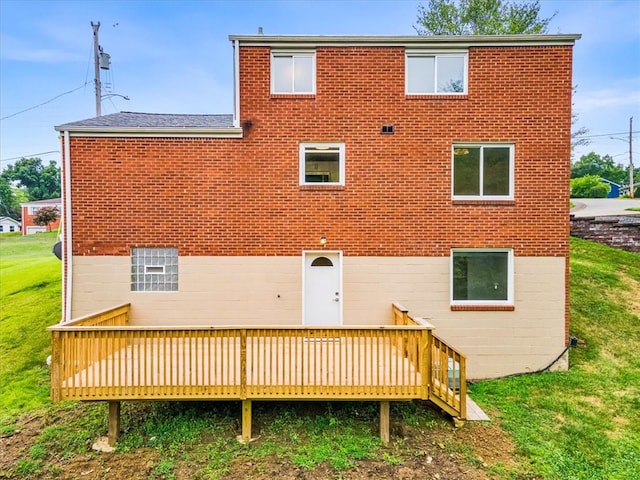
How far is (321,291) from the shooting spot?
26.7 feet

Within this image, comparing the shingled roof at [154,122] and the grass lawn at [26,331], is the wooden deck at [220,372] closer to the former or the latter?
the grass lawn at [26,331]

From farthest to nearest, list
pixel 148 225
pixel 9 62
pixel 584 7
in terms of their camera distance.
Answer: pixel 9 62 < pixel 584 7 < pixel 148 225

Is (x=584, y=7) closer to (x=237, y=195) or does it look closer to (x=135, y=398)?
(x=237, y=195)

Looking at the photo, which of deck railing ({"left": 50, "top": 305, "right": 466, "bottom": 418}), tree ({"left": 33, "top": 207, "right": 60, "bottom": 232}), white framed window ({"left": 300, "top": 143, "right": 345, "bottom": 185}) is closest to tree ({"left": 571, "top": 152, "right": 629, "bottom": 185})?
white framed window ({"left": 300, "top": 143, "right": 345, "bottom": 185})

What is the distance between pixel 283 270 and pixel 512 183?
17.9 ft

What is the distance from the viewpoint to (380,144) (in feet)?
26.7

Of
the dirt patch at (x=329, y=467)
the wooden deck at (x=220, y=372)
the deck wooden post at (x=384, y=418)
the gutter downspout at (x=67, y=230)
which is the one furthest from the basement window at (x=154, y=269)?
the deck wooden post at (x=384, y=418)

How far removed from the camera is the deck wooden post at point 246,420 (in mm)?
5590

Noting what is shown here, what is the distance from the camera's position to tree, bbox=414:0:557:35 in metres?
19.1

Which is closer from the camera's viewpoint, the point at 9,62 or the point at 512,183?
the point at 512,183

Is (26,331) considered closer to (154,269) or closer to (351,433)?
(154,269)

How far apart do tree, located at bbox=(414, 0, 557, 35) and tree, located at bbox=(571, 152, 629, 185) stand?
3755cm

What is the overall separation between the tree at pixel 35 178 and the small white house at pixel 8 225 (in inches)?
335

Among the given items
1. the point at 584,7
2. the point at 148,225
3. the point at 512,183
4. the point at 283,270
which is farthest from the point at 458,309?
the point at 584,7
